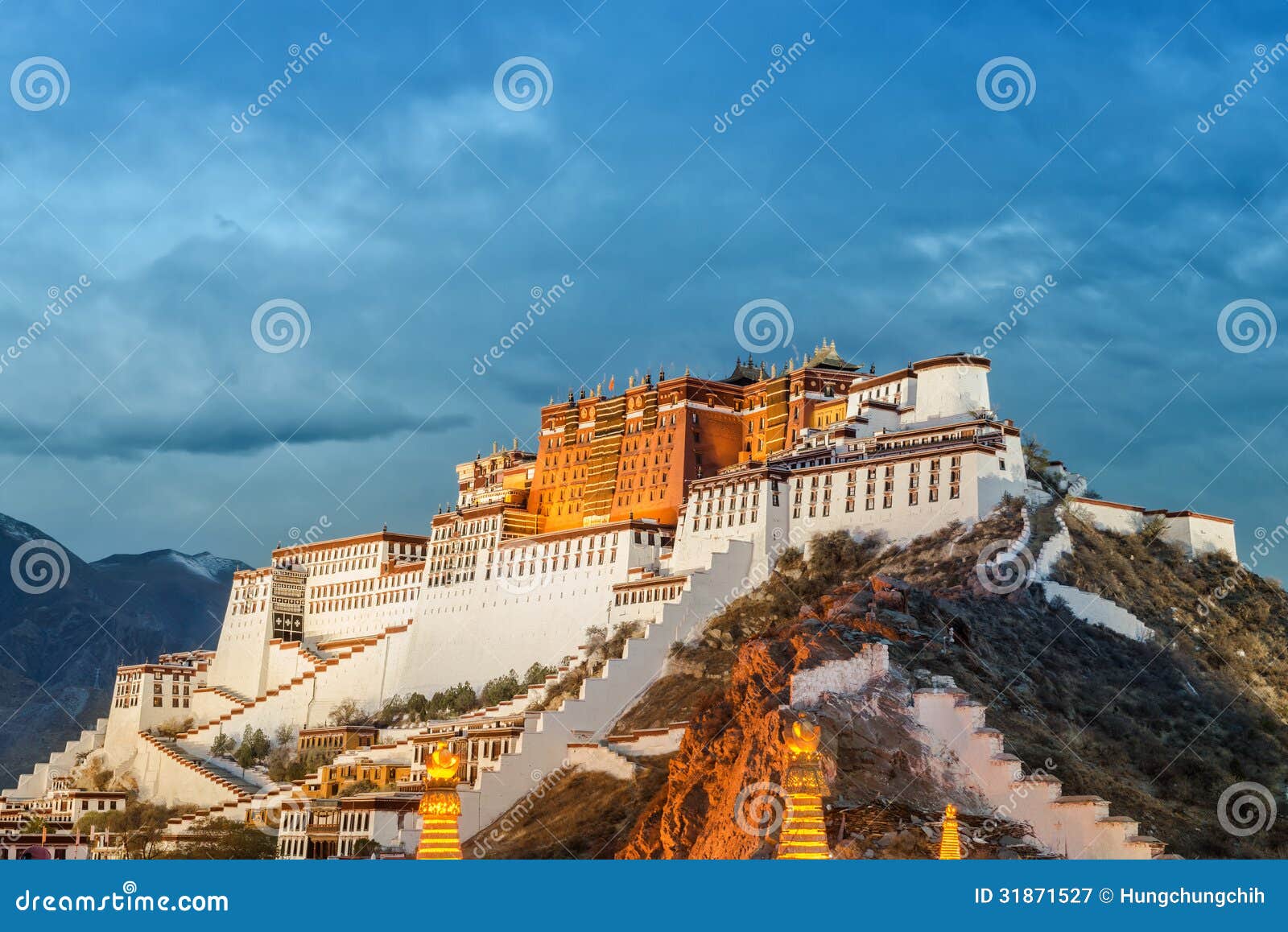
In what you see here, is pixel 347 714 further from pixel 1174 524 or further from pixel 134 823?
pixel 1174 524

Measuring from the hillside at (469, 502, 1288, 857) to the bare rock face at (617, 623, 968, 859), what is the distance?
7 centimetres

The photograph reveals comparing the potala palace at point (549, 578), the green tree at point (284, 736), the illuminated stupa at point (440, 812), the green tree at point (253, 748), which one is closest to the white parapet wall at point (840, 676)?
the potala palace at point (549, 578)

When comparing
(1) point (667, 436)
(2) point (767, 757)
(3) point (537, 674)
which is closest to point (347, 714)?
(3) point (537, 674)

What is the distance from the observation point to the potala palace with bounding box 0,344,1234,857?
8044 centimetres

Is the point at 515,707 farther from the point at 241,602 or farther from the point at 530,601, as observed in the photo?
the point at 241,602

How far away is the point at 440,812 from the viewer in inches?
756

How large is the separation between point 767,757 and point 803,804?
36.5 meters

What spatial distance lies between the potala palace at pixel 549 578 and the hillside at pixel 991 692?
214 centimetres

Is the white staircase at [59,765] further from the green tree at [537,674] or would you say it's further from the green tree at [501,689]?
the green tree at [537,674]

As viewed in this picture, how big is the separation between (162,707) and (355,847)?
36.5m

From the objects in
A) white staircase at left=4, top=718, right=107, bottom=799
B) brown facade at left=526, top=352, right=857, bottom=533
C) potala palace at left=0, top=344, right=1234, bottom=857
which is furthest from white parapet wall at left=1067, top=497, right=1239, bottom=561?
white staircase at left=4, top=718, right=107, bottom=799

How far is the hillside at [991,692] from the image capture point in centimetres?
5612

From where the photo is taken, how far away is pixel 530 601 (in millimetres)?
93188
